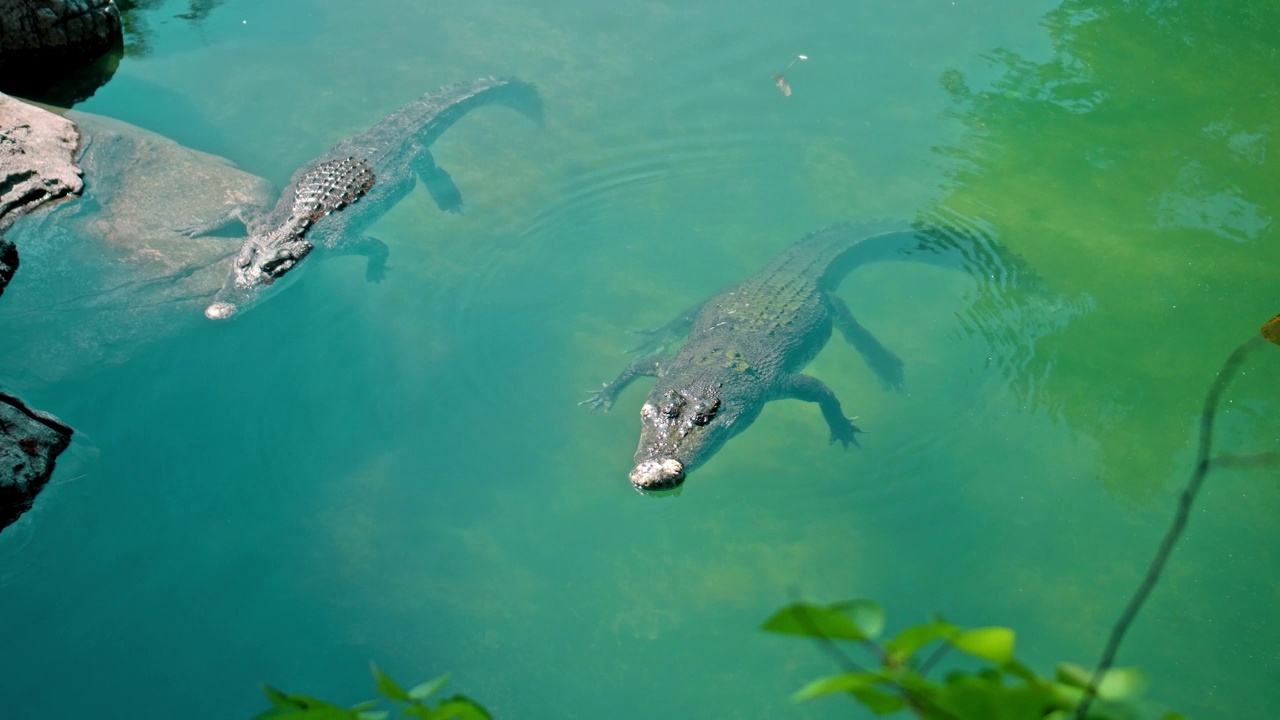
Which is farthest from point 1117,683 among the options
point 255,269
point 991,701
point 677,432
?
point 255,269

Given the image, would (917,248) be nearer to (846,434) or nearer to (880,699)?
(846,434)

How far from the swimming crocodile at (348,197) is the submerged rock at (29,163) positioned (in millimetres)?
868

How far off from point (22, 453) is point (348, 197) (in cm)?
299

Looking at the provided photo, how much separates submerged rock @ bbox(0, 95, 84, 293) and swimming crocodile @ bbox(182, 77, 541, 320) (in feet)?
2.85

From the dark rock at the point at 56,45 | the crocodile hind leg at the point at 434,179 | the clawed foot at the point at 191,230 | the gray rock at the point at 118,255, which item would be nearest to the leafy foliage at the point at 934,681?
the gray rock at the point at 118,255

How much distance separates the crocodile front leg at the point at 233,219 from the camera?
620cm

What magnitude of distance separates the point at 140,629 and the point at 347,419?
160cm

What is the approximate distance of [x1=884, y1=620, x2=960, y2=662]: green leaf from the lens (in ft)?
2.83

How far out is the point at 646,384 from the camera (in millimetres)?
5797

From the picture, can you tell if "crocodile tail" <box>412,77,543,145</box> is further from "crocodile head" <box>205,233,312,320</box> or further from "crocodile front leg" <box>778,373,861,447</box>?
"crocodile front leg" <box>778,373,861,447</box>

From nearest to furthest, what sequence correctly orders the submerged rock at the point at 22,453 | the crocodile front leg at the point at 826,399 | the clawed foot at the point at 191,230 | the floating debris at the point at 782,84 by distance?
1. the submerged rock at the point at 22,453
2. the crocodile front leg at the point at 826,399
3. the clawed foot at the point at 191,230
4. the floating debris at the point at 782,84

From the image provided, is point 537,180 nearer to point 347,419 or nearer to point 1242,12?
point 347,419

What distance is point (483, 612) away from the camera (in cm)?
434

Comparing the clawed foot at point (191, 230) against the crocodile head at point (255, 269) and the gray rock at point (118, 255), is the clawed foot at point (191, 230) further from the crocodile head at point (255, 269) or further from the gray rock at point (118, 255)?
the crocodile head at point (255, 269)
